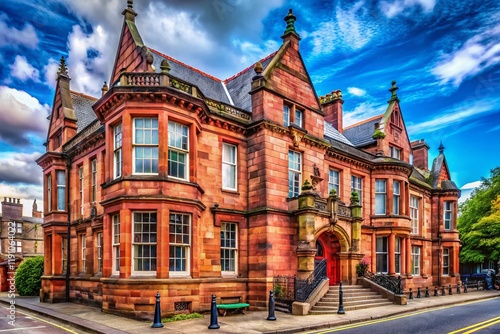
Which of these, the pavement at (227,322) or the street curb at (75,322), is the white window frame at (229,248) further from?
the street curb at (75,322)

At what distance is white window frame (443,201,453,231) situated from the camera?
3250 centimetres

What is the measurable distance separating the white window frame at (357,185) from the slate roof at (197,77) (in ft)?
32.0

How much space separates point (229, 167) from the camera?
18672 mm

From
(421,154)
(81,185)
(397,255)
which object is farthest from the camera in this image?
(421,154)

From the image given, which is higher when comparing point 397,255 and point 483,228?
point 483,228

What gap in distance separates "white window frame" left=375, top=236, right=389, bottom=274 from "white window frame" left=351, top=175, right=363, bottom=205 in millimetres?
2946

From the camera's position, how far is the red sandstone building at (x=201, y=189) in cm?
1515

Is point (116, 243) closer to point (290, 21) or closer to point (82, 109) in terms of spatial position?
point (82, 109)

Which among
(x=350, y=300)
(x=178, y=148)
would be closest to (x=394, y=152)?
(x=350, y=300)

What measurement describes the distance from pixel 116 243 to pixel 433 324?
40.6ft

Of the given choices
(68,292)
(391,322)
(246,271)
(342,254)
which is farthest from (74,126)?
(391,322)

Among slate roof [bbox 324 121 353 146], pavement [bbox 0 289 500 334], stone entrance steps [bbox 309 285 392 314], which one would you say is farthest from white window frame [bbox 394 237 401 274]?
pavement [bbox 0 289 500 334]

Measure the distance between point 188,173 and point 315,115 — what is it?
28.3 feet

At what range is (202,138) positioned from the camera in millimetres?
17406
